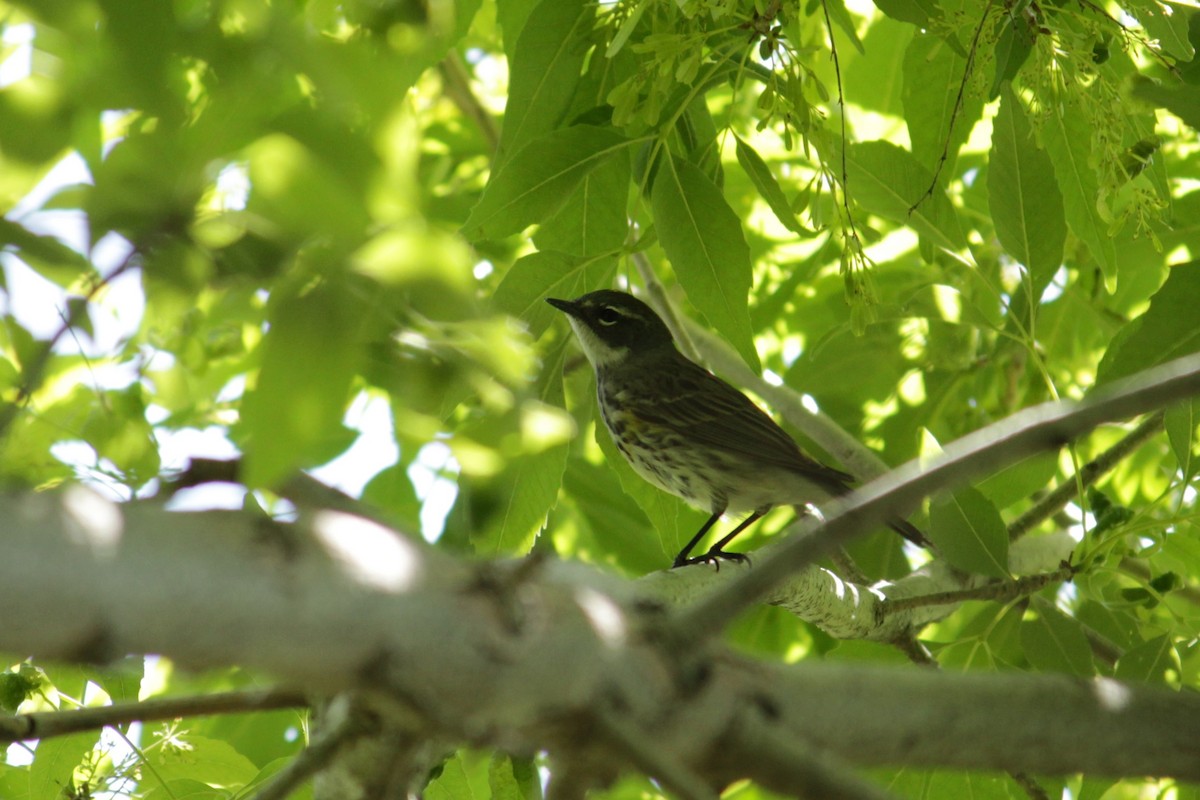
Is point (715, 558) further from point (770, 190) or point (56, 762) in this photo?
point (56, 762)

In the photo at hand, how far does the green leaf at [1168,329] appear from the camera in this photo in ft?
9.37

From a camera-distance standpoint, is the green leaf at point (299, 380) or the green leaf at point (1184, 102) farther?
the green leaf at point (1184, 102)

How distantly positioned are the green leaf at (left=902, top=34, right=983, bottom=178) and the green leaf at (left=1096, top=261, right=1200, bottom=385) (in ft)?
2.36

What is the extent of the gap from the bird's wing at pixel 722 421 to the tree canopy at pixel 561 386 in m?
0.15

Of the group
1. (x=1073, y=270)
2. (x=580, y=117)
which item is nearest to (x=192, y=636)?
(x=580, y=117)

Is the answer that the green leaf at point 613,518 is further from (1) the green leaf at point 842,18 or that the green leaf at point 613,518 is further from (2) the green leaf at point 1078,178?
(1) the green leaf at point 842,18

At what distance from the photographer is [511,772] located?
10.3 feet

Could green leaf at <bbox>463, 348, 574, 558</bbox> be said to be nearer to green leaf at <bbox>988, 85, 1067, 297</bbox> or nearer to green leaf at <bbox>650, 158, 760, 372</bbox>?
green leaf at <bbox>650, 158, 760, 372</bbox>

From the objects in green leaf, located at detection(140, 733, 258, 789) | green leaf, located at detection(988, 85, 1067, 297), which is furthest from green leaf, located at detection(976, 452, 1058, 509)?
green leaf, located at detection(140, 733, 258, 789)

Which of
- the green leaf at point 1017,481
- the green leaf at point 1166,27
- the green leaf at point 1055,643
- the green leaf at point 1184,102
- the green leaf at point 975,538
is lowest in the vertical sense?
the green leaf at point 1055,643

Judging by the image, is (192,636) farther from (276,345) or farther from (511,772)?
(511,772)

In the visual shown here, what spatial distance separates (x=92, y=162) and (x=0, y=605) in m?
0.51

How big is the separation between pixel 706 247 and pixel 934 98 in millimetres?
865

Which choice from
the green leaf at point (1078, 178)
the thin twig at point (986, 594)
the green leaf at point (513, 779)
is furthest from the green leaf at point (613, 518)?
the green leaf at point (1078, 178)
